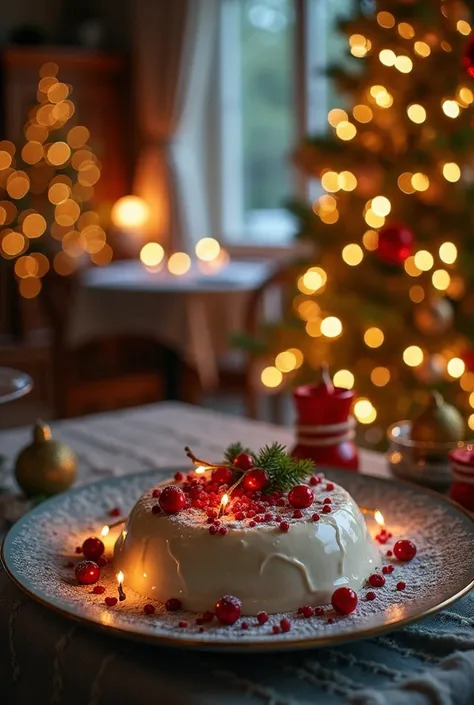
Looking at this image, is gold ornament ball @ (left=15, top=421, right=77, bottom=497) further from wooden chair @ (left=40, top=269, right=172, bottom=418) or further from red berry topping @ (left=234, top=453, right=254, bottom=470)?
wooden chair @ (left=40, top=269, right=172, bottom=418)

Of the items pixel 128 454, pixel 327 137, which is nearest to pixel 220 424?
pixel 128 454

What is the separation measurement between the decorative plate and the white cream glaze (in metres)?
0.02

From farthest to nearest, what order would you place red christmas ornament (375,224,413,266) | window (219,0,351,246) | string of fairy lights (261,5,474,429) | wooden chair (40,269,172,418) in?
window (219,0,351,246), wooden chair (40,269,172,418), string of fairy lights (261,5,474,429), red christmas ornament (375,224,413,266)

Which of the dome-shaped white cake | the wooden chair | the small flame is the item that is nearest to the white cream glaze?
the dome-shaped white cake

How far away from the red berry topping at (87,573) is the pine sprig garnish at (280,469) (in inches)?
7.6

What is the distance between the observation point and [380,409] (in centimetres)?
269

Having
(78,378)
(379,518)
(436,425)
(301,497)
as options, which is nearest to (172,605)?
(301,497)

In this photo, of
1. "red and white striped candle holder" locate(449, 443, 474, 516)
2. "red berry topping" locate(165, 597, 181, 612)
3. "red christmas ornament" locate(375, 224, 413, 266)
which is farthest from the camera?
"red christmas ornament" locate(375, 224, 413, 266)

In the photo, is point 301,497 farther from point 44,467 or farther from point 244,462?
point 44,467

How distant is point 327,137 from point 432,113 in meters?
0.45

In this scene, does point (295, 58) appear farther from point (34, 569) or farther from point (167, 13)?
point (34, 569)

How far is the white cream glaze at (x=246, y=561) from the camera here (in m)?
0.85

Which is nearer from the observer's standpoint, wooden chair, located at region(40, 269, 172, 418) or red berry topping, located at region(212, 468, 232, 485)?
red berry topping, located at region(212, 468, 232, 485)

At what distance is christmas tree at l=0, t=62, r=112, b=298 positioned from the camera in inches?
190
